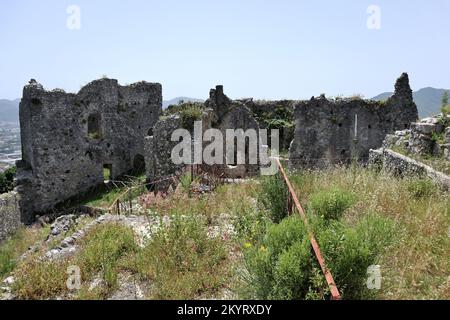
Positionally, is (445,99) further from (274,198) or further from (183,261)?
(183,261)

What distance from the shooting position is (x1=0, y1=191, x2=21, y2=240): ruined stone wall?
17.4m

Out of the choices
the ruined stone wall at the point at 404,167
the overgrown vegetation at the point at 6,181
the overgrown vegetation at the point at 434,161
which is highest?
the overgrown vegetation at the point at 434,161

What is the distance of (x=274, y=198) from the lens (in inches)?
295

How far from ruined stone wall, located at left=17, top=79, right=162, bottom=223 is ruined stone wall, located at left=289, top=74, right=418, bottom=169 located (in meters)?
10.1

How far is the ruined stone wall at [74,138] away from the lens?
19812 mm

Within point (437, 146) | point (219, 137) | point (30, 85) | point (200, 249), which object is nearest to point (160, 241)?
point (200, 249)

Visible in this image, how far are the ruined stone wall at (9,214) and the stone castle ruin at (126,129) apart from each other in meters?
0.74

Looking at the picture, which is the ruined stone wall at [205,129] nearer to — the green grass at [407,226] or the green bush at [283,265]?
the green grass at [407,226]

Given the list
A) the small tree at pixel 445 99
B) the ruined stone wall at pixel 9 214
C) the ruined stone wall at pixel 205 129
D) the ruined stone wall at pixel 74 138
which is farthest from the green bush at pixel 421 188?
the ruined stone wall at pixel 74 138

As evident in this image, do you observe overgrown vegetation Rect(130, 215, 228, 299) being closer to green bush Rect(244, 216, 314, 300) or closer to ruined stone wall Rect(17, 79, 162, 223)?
green bush Rect(244, 216, 314, 300)

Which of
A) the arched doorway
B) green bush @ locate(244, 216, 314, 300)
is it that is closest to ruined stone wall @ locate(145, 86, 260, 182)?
the arched doorway

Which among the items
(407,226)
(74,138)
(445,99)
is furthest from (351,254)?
(74,138)

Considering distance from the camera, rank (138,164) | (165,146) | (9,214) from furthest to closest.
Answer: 1. (138,164)
2. (9,214)
3. (165,146)

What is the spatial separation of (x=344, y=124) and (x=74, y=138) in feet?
46.7
